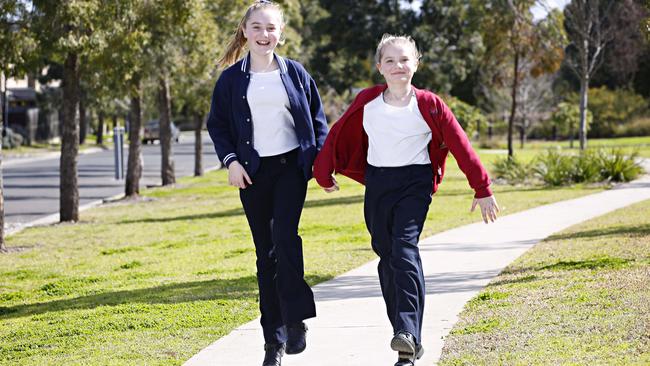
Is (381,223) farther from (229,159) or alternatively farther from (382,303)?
(382,303)

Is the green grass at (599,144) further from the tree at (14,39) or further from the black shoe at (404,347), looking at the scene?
the black shoe at (404,347)

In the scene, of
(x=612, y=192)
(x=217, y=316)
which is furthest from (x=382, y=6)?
(x=217, y=316)

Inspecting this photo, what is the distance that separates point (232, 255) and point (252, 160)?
6335 millimetres

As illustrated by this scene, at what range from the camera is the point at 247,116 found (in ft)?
19.2

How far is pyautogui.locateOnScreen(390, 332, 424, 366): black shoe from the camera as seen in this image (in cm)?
544

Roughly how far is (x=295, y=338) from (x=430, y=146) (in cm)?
129

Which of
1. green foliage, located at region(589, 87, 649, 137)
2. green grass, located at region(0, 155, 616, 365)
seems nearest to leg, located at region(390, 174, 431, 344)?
green grass, located at region(0, 155, 616, 365)

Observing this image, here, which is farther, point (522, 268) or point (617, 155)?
point (617, 155)

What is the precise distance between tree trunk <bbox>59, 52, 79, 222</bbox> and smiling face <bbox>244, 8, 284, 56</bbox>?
1114cm

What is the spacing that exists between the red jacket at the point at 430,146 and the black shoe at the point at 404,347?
0.85m

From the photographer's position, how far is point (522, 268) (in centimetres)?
958

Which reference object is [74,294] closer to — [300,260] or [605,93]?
[300,260]

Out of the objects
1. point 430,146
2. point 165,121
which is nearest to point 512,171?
point 165,121

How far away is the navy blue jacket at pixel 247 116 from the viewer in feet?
19.2
